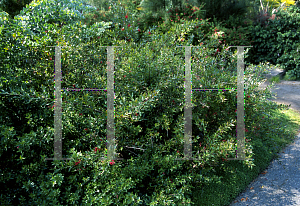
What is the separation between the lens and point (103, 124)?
240cm

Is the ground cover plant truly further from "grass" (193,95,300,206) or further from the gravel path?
the gravel path

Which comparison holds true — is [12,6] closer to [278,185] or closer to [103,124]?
[103,124]

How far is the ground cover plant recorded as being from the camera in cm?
215

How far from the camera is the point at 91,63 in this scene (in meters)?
3.15

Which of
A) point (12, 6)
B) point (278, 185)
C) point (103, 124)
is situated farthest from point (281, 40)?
point (103, 124)

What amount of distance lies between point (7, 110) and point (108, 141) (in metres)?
1.07

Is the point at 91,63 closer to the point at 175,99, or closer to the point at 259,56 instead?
the point at 175,99

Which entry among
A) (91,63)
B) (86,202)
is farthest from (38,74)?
(86,202)

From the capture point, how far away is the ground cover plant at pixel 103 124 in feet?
7.06

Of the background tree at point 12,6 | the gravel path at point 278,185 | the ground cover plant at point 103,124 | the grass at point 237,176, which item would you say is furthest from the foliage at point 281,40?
the background tree at point 12,6

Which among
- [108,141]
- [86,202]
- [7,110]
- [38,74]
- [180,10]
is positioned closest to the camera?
[86,202]

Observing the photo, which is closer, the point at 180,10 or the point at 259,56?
the point at 180,10

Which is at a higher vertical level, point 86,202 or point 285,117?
point 285,117

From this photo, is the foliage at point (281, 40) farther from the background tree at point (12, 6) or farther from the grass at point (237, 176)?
the background tree at point (12, 6)
